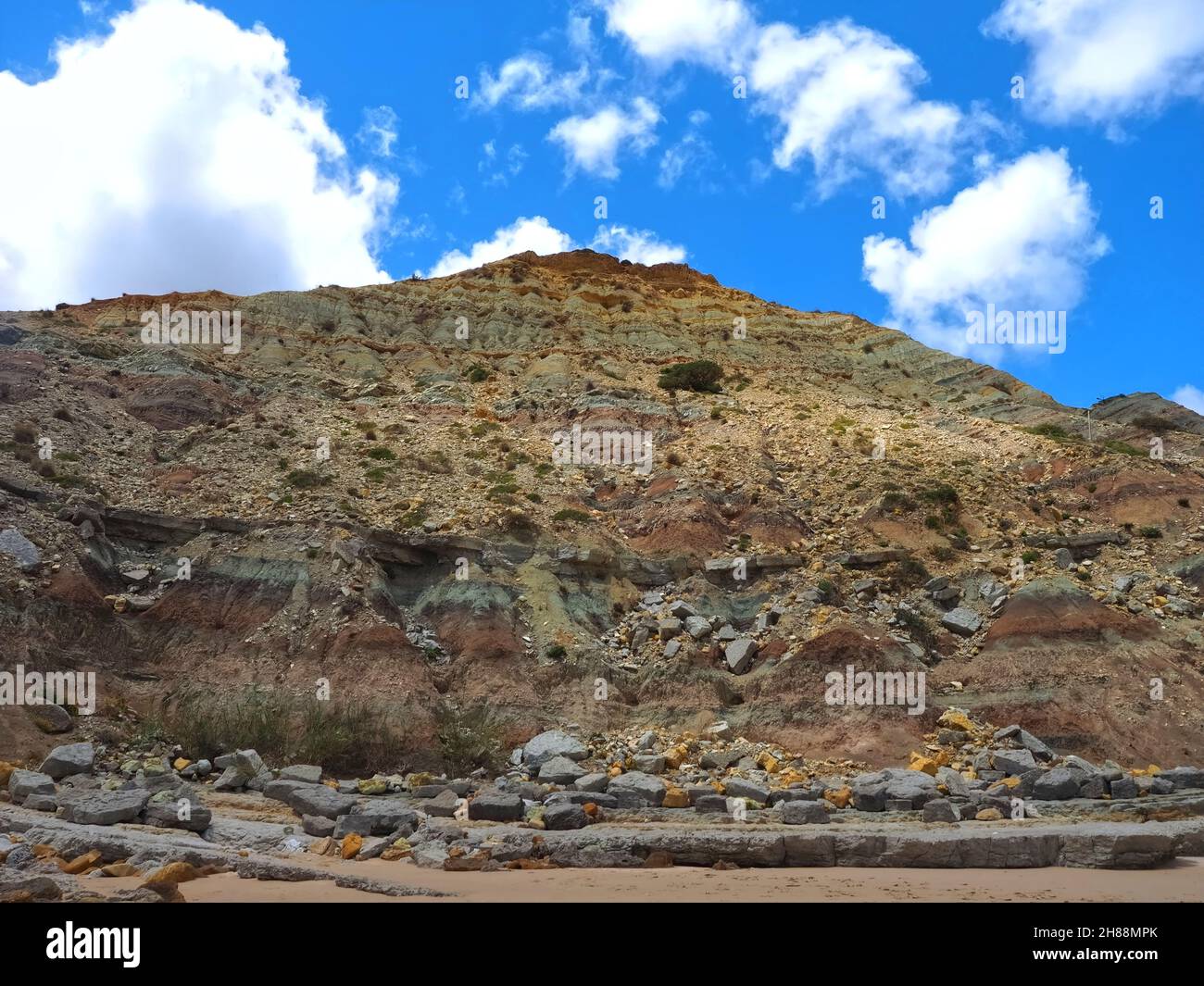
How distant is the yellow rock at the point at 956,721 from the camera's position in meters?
22.1

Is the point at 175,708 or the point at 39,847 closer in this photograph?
the point at 39,847

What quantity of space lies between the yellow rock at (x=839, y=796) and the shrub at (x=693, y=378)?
31.4m

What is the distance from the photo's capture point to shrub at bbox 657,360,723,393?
47.6 metres

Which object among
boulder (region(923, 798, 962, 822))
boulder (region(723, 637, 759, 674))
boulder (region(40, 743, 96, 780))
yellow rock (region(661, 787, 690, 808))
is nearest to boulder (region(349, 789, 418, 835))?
yellow rock (region(661, 787, 690, 808))

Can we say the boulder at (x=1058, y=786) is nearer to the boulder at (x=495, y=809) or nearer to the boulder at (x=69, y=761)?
the boulder at (x=495, y=809)

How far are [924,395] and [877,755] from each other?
35023mm

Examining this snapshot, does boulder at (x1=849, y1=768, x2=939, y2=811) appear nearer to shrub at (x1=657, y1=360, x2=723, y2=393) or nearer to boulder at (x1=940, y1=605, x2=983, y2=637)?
boulder at (x1=940, y1=605, x2=983, y2=637)

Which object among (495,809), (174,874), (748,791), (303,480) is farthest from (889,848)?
(303,480)

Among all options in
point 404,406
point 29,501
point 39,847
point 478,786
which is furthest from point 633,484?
point 39,847

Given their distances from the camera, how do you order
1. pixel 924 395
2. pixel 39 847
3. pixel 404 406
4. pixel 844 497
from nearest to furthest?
pixel 39 847 → pixel 844 497 → pixel 404 406 → pixel 924 395

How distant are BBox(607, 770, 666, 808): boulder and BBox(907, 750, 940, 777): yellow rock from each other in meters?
6.10

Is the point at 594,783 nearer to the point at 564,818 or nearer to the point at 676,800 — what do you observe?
the point at 676,800
